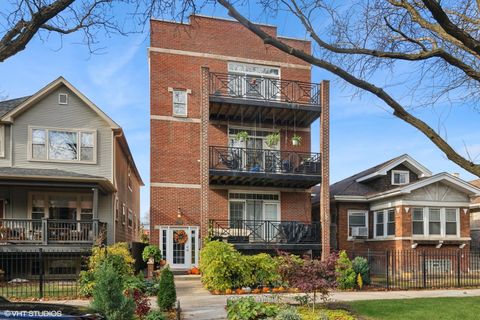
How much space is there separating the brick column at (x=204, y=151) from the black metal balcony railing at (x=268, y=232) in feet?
2.90

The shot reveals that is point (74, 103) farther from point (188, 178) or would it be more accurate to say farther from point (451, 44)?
point (451, 44)

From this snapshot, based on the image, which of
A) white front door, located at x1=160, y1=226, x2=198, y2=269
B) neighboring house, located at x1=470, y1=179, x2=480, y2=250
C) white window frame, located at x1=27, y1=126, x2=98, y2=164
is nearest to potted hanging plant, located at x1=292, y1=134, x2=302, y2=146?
white front door, located at x1=160, y1=226, x2=198, y2=269

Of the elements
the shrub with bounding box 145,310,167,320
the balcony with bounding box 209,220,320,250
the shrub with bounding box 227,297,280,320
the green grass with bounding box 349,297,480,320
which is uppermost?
the balcony with bounding box 209,220,320,250

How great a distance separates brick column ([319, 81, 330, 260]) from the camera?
799 inches

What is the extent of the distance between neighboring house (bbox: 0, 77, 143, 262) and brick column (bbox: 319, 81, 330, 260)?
9546 mm

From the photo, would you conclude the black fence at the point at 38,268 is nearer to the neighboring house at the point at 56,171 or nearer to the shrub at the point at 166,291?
the neighboring house at the point at 56,171

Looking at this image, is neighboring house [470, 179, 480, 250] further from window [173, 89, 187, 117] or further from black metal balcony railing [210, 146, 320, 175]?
window [173, 89, 187, 117]

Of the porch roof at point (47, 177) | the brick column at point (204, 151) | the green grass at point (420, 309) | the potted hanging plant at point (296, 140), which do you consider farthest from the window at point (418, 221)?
the porch roof at point (47, 177)

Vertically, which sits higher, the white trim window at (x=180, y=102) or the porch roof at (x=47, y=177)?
the white trim window at (x=180, y=102)

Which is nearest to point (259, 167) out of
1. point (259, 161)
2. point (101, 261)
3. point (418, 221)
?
point (259, 161)

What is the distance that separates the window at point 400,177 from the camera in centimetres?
2438

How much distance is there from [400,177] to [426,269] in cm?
669

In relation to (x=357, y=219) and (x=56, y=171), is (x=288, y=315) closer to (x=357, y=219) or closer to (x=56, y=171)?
(x=56, y=171)

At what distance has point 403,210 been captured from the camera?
70.1 feet
